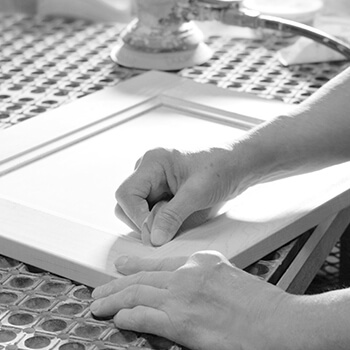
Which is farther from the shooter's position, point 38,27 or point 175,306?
point 38,27

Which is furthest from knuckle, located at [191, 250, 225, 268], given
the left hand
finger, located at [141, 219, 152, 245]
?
finger, located at [141, 219, 152, 245]

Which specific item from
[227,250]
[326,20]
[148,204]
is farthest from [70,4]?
[227,250]

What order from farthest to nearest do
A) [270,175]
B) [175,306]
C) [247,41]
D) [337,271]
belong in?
1. [247,41]
2. [337,271]
3. [270,175]
4. [175,306]

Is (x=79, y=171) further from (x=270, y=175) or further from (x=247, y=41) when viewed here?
(x=247, y=41)

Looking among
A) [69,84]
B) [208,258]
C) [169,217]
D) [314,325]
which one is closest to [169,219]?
[169,217]

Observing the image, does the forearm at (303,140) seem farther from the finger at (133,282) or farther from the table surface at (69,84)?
the finger at (133,282)

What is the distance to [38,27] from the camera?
178 cm

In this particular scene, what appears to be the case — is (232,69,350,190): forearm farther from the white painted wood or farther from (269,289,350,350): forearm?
(269,289,350,350): forearm

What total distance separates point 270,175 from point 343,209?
114mm

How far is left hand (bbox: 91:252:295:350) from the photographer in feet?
2.68

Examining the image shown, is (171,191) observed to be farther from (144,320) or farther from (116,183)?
(144,320)

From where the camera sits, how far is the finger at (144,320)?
2.73ft

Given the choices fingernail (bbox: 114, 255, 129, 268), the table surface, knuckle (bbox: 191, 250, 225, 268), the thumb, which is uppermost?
knuckle (bbox: 191, 250, 225, 268)

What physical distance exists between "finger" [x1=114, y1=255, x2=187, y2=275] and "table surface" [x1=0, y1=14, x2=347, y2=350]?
5cm
